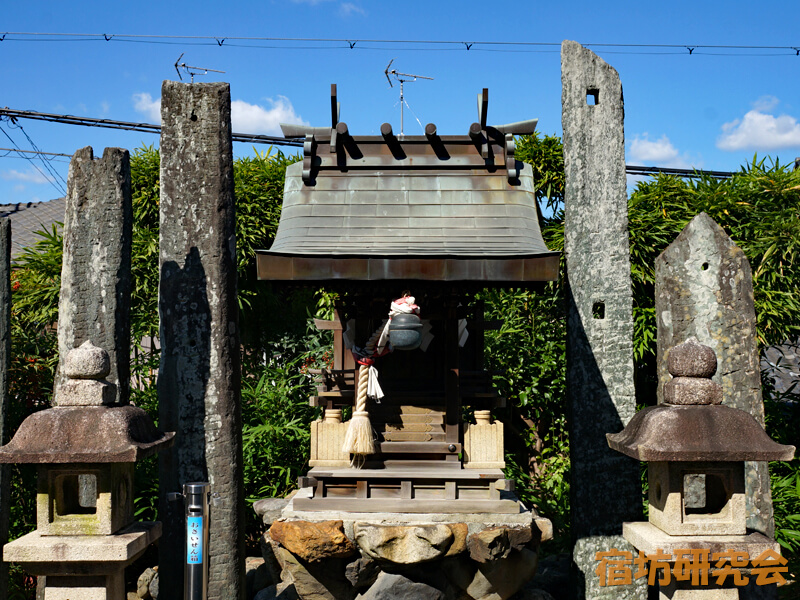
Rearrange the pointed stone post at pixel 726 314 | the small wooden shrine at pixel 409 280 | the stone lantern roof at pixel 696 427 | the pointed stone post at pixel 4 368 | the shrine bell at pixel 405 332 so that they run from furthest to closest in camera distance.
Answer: the pointed stone post at pixel 726 314 < the pointed stone post at pixel 4 368 < the small wooden shrine at pixel 409 280 < the shrine bell at pixel 405 332 < the stone lantern roof at pixel 696 427

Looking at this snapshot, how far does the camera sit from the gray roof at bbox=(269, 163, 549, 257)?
6.13 meters

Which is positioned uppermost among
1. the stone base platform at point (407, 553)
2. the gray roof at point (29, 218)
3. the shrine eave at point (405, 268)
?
the gray roof at point (29, 218)

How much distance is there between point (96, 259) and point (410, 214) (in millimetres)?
2706

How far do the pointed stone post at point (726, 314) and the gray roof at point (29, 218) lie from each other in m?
10.4

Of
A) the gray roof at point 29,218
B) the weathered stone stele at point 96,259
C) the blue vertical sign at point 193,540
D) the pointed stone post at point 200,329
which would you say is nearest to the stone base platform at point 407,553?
the pointed stone post at point 200,329

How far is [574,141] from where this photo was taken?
7328mm

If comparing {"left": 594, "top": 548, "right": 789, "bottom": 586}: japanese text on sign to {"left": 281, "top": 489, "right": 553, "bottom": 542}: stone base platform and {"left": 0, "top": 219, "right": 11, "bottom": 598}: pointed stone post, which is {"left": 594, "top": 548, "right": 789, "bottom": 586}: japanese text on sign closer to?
{"left": 281, "top": 489, "right": 553, "bottom": 542}: stone base platform

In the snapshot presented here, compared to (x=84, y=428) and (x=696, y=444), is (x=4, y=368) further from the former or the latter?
(x=696, y=444)

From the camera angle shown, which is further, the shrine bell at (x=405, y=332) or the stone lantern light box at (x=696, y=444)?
the shrine bell at (x=405, y=332)

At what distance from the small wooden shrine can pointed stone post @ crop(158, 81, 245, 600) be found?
0.58 m

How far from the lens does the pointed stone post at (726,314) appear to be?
632 cm

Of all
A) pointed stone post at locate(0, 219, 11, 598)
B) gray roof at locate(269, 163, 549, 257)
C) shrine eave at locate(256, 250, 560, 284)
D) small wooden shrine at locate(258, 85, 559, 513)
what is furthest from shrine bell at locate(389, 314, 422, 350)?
pointed stone post at locate(0, 219, 11, 598)

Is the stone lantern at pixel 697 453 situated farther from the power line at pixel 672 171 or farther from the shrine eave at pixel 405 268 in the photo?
the power line at pixel 672 171

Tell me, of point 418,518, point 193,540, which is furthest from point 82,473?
point 418,518
